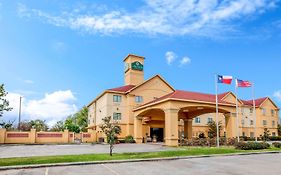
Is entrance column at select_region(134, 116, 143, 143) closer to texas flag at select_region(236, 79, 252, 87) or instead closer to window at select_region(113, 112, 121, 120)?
window at select_region(113, 112, 121, 120)

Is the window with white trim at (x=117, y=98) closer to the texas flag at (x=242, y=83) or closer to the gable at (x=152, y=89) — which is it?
the gable at (x=152, y=89)

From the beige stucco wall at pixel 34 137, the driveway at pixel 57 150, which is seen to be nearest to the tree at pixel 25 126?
the beige stucco wall at pixel 34 137

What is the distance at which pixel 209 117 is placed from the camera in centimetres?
5569

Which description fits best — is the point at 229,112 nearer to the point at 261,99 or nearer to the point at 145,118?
the point at 145,118

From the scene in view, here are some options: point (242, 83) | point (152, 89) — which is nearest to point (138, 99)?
point (152, 89)

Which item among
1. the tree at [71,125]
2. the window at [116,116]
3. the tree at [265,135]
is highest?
the window at [116,116]

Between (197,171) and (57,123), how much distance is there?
68665mm

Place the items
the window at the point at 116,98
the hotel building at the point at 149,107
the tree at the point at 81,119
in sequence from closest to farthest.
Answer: the hotel building at the point at 149,107 < the window at the point at 116,98 < the tree at the point at 81,119

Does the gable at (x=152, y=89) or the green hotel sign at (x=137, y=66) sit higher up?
the green hotel sign at (x=137, y=66)

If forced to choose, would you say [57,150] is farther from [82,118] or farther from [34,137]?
[82,118]

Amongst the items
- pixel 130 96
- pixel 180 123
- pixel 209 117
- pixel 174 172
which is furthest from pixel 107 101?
pixel 174 172

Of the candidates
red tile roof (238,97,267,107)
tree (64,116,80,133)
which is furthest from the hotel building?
tree (64,116,80,133)

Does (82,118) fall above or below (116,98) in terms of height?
below

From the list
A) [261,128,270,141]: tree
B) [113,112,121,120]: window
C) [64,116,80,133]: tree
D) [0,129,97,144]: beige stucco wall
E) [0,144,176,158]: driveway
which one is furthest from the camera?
[64,116,80,133]: tree
